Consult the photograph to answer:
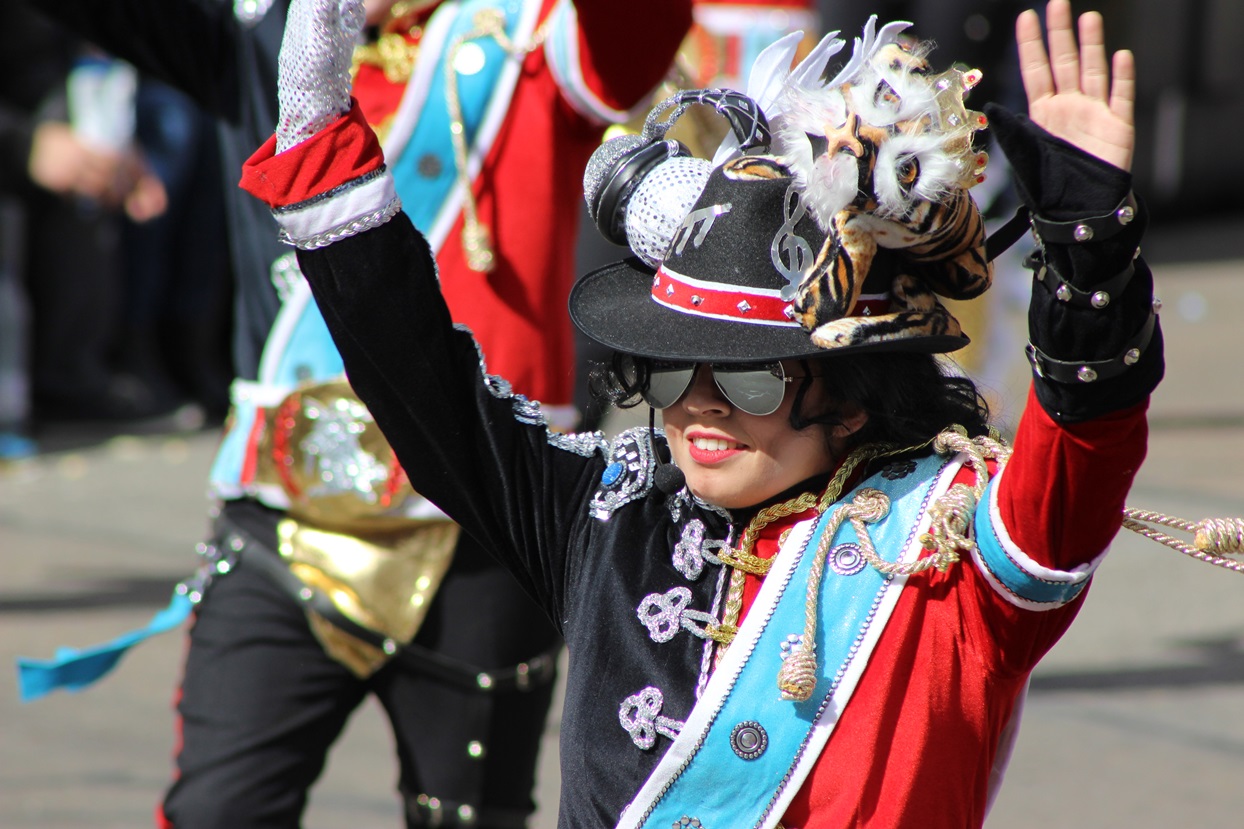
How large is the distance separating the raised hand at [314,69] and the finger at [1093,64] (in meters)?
0.77

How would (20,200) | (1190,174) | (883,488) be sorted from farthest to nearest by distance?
1. (1190,174)
2. (20,200)
3. (883,488)

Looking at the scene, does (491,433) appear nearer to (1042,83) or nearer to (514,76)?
(1042,83)

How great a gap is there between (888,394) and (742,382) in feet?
0.54

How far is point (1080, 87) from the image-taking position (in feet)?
5.24

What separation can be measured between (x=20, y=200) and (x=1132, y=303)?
6.88m

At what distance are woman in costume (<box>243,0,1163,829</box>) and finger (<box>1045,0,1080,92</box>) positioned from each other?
0.17 metres

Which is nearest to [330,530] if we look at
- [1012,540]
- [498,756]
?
[498,756]

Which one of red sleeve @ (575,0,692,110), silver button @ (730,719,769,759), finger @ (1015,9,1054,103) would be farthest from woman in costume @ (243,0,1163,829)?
red sleeve @ (575,0,692,110)

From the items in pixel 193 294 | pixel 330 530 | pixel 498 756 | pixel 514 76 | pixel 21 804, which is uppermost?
pixel 514 76

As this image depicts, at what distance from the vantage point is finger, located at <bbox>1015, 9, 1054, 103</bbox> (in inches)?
63.1

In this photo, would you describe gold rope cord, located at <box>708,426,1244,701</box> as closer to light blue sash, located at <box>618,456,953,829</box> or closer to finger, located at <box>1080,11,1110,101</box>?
light blue sash, located at <box>618,456,953,829</box>

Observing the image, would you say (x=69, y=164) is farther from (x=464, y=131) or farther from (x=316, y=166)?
(x=316, y=166)

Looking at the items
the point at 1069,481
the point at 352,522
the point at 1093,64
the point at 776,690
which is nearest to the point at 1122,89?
the point at 1093,64

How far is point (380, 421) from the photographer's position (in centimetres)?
202
